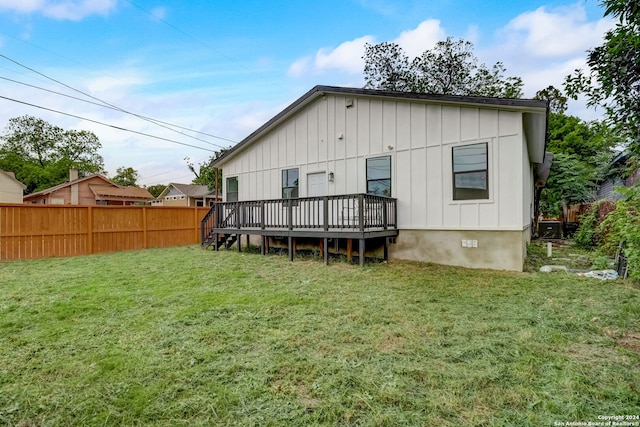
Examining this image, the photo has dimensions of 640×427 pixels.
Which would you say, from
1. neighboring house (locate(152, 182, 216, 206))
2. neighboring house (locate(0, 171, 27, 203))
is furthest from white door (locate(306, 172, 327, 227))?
neighboring house (locate(0, 171, 27, 203))

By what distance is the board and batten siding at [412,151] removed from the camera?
22.2ft

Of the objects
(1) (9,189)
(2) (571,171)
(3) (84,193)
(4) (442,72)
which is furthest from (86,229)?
(1) (9,189)

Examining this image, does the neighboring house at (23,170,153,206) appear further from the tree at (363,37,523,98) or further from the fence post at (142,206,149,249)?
the tree at (363,37,523,98)

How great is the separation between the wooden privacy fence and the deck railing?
6.65ft

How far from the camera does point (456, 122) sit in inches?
288

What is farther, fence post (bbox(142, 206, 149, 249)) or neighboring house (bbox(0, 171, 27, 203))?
neighboring house (bbox(0, 171, 27, 203))

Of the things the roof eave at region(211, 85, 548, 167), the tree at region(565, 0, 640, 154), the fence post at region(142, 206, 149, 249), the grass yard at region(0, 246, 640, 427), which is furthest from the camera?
the fence post at region(142, 206, 149, 249)

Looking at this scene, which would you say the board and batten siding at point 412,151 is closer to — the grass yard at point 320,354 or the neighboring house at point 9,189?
the grass yard at point 320,354

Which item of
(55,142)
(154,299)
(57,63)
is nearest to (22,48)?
(57,63)

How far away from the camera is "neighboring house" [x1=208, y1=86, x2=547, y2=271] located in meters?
6.75

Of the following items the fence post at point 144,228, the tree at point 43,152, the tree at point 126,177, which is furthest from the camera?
the tree at point 126,177

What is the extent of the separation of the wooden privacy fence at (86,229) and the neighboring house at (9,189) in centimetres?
2353

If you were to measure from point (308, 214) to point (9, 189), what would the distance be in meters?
31.5

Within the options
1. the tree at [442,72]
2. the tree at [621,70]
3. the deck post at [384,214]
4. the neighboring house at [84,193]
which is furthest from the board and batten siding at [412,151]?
the neighboring house at [84,193]
